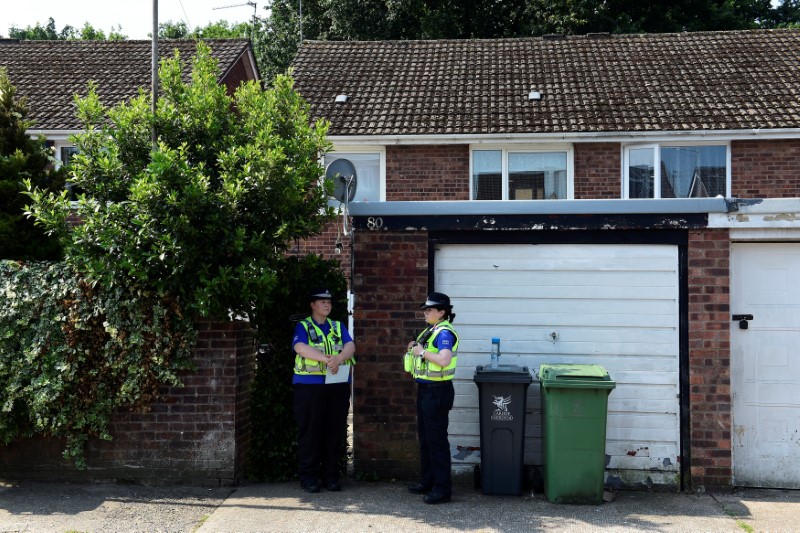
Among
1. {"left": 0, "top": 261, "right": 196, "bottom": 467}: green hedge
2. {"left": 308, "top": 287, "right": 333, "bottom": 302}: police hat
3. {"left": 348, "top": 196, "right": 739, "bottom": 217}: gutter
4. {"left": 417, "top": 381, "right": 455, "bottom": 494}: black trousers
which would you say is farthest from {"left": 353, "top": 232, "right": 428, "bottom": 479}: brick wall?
{"left": 0, "top": 261, "right": 196, "bottom": 467}: green hedge

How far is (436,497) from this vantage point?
22.1 ft

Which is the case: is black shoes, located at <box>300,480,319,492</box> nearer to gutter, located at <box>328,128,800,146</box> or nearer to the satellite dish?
the satellite dish

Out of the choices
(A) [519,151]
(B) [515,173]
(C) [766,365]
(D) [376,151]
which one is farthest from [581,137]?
(C) [766,365]

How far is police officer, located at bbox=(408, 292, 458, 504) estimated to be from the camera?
670 centimetres

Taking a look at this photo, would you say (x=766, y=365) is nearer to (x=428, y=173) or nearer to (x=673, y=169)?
(x=673, y=169)

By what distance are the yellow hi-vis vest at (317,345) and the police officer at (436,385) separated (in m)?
0.74

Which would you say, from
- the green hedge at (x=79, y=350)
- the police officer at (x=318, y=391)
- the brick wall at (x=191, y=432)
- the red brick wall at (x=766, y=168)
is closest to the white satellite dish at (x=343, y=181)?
the police officer at (x=318, y=391)

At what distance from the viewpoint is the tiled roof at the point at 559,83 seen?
14.2m

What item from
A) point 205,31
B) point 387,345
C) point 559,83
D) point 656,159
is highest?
point 205,31

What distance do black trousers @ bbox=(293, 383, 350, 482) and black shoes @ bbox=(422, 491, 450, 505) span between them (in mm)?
901

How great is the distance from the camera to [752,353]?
24.2 feet

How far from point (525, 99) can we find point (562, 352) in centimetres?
876

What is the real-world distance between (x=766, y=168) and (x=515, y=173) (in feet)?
13.9

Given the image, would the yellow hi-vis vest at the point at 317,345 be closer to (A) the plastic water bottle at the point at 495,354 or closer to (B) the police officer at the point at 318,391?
(B) the police officer at the point at 318,391
